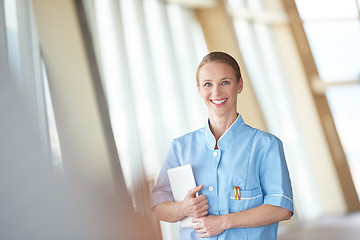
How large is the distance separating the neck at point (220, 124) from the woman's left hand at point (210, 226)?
0.19 m

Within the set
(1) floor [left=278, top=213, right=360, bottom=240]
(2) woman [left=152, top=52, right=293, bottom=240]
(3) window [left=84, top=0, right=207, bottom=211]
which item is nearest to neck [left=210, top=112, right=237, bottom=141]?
(2) woman [left=152, top=52, right=293, bottom=240]

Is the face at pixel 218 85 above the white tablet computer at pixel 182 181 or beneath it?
above

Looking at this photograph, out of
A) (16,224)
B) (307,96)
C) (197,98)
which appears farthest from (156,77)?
(307,96)

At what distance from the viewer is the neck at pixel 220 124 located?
0.89 metres

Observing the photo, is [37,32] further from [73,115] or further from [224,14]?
[224,14]

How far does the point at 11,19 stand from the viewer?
1386mm

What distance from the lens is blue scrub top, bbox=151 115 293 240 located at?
2.66 feet

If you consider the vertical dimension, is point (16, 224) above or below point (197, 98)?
below

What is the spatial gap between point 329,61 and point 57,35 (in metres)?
3.07

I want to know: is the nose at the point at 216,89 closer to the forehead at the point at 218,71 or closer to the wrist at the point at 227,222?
the forehead at the point at 218,71

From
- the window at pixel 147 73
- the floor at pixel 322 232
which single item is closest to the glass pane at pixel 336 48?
the window at pixel 147 73

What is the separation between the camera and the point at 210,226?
80 cm

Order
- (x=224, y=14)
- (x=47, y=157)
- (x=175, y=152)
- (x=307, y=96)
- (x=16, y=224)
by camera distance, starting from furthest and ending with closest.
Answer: (x=307, y=96) → (x=224, y=14) → (x=47, y=157) → (x=16, y=224) → (x=175, y=152)

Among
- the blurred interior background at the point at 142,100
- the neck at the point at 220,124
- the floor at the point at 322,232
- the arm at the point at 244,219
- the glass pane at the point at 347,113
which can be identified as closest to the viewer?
the arm at the point at 244,219
